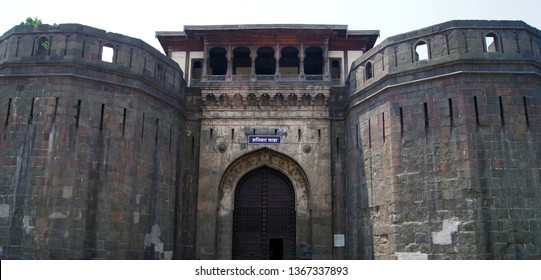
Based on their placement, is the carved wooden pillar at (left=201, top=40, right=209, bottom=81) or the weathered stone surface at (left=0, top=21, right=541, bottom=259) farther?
the carved wooden pillar at (left=201, top=40, right=209, bottom=81)

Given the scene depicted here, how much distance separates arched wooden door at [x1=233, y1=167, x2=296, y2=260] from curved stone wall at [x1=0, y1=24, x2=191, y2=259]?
2.81 m

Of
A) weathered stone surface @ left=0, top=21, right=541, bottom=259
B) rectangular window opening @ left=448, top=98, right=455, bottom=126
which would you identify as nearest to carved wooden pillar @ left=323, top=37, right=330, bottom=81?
weathered stone surface @ left=0, top=21, right=541, bottom=259

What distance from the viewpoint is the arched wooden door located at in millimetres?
18359

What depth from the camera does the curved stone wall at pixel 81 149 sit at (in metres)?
13.9

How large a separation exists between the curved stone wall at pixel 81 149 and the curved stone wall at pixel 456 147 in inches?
293

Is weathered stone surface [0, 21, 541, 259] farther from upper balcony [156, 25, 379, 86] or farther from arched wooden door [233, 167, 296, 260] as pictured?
upper balcony [156, 25, 379, 86]

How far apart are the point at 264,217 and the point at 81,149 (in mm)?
7379

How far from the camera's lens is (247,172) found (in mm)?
19000

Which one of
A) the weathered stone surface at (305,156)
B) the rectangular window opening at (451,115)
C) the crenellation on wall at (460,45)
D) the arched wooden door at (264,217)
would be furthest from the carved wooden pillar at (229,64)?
the rectangular window opening at (451,115)

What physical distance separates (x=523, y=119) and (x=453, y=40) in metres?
3.16

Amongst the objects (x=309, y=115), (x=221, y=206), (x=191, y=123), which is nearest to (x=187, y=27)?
(x=191, y=123)

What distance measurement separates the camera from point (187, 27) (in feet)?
66.0

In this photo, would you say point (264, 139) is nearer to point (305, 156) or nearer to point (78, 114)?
point (305, 156)

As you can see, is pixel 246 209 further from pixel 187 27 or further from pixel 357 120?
pixel 187 27
